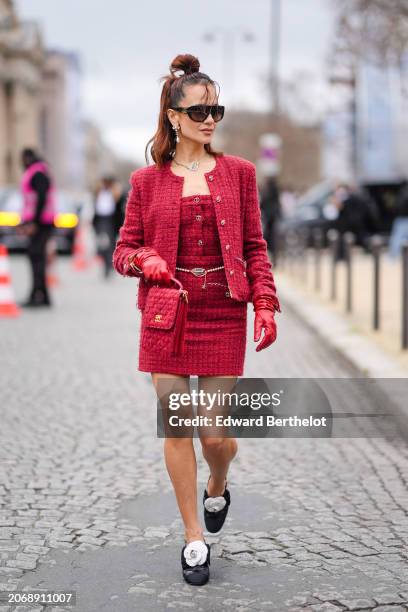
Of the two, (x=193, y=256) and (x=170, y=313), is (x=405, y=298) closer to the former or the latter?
(x=193, y=256)

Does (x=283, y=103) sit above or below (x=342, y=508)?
above

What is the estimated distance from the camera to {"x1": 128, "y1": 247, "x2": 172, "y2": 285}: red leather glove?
4059mm

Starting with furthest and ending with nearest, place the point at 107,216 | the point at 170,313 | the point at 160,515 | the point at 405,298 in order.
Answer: the point at 107,216 → the point at 405,298 → the point at 160,515 → the point at 170,313

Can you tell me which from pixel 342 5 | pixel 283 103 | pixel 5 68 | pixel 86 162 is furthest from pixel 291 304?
pixel 86 162

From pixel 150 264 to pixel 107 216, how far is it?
57.3ft

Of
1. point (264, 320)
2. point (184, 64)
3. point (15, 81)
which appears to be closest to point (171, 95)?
point (184, 64)

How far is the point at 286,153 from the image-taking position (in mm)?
74375

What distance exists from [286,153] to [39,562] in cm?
7098

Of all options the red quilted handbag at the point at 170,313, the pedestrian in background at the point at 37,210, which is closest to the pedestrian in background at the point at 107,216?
the pedestrian in background at the point at 37,210

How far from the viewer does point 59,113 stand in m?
136

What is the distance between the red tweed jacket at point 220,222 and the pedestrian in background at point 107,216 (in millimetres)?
16643

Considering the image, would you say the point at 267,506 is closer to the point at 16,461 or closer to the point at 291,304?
the point at 16,461

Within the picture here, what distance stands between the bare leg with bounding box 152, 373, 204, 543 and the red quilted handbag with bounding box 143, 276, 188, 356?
0.52 ft

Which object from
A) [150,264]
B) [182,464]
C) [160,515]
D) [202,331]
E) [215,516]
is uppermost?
[150,264]
